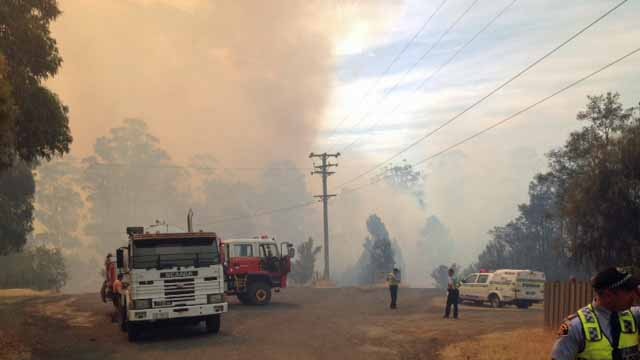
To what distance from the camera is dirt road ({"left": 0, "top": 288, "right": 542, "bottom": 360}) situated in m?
15.3

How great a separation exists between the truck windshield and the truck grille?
1.51ft

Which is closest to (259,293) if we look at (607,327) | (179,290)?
(179,290)

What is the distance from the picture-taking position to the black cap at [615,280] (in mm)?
4504

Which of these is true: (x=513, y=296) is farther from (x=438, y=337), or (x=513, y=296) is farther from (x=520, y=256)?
(x=520, y=256)

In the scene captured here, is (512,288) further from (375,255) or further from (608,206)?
(375,255)

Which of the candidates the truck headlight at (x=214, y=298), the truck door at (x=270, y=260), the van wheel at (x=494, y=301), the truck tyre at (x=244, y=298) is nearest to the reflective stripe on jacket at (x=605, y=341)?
the truck headlight at (x=214, y=298)

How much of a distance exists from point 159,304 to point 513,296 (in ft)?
67.5

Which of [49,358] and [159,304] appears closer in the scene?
[49,358]

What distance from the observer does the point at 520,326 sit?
823 inches

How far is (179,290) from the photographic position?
1738 cm

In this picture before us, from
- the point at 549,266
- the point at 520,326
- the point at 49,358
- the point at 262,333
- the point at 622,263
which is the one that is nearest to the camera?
the point at 49,358

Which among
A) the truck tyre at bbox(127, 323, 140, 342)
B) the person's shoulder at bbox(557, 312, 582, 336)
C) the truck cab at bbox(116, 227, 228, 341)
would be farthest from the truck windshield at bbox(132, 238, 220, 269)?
the person's shoulder at bbox(557, 312, 582, 336)

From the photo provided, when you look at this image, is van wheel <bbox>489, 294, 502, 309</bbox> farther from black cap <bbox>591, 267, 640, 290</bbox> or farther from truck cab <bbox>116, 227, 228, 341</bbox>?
black cap <bbox>591, 267, 640, 290</bbox>

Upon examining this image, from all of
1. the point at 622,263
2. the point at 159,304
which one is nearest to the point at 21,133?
the point at 159,304
